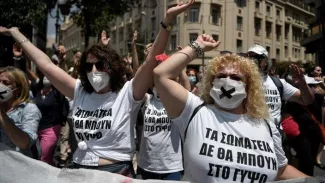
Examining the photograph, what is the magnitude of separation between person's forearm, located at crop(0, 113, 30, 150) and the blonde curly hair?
1.18 m

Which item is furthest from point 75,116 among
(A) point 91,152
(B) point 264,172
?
(B) point 264,172

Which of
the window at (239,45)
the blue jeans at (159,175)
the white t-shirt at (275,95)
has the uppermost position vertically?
the window at (239,45)

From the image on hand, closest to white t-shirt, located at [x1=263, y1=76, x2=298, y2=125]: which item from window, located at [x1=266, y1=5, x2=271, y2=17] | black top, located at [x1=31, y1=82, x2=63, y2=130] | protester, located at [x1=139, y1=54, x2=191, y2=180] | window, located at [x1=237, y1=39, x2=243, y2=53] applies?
protester, located at [x1=139, y1=54, x2=191, y2=180]

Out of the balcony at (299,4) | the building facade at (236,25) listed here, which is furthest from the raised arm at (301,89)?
the balcony at (299,4)

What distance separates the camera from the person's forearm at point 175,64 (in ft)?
8.07

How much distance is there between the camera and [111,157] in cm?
290

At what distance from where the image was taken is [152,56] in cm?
277

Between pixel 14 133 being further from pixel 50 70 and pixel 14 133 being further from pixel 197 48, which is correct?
pixel 197 48

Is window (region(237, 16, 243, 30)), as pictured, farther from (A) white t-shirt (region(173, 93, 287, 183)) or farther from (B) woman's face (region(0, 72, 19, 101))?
(A) white t-shirt (region(173, 93, 287, 183))

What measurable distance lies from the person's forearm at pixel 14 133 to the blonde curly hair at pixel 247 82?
118cm

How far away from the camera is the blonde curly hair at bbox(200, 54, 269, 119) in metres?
2.59

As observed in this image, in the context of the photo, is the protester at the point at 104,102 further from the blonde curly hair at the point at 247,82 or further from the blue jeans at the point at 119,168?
the blonde curly hair at the point at 247,82

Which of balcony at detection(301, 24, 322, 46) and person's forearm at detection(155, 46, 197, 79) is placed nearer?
person's forearm at detection(155, 46, 197, 79)

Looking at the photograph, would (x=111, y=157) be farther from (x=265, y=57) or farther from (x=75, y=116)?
(x=265, y=57)
